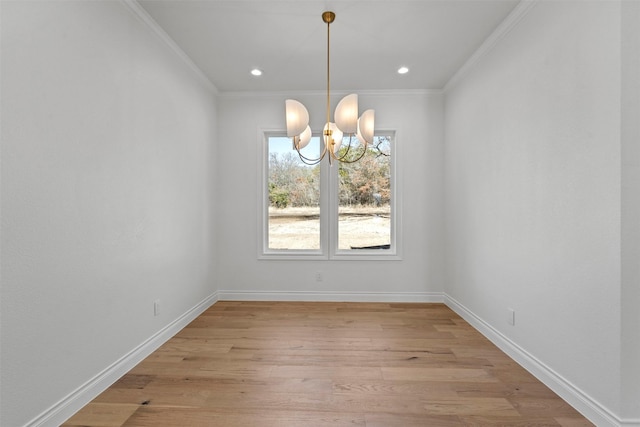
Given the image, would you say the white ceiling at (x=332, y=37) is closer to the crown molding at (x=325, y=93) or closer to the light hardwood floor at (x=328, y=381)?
the crown molding at (x=325, y=93)

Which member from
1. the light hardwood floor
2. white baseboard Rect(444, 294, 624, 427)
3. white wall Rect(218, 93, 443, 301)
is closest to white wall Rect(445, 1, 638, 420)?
white baseboard Rect(444, 294, 624, 427)

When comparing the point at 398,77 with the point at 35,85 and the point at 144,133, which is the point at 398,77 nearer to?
the point at 144,133

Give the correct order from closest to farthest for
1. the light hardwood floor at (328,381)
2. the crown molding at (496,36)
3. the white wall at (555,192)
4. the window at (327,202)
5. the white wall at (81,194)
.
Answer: the white wall at (81,194)
the white wall at (555,192)
the light hardwood floor at (328,381)
the crown molding at (496,36)
the window at (327,202)

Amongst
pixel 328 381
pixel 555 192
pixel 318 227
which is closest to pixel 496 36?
pixel 555 192

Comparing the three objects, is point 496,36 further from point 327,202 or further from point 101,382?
point 101,382

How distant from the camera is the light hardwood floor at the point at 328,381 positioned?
1.83 meters

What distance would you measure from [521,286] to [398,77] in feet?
→ 8.15

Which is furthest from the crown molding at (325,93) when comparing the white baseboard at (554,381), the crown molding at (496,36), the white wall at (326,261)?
the white baseboard at (554,381)

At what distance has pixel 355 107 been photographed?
2332mm

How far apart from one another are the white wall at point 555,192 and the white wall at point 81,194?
2.84m

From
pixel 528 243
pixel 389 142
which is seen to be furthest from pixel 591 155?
pixel 389 142

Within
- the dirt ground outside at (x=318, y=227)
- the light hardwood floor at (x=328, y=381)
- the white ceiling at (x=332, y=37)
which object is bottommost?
the light hardwood floor at (x=328, y=381)

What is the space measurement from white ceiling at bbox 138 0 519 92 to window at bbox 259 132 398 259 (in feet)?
3.01

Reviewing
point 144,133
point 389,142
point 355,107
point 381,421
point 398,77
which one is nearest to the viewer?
point 381,421
